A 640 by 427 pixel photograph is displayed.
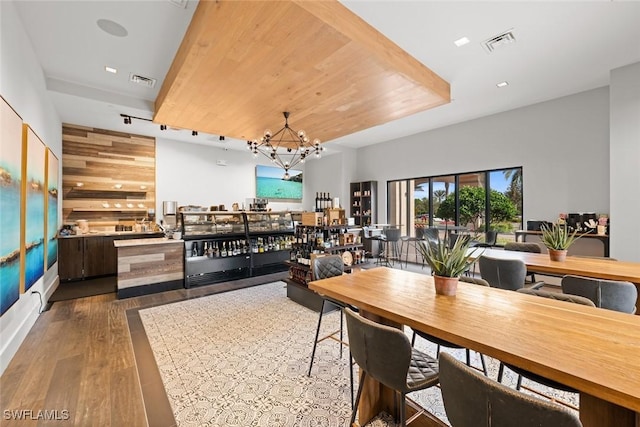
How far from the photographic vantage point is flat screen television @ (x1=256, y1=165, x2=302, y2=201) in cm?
874

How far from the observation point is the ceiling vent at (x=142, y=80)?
4105 millimetres

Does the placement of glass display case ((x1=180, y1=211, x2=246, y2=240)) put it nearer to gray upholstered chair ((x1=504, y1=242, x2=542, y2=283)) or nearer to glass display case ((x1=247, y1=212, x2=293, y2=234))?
glass display case ((x1=247, y1=212, x2=293, y2=234))

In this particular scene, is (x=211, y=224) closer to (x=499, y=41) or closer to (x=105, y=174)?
(x=105, y=174)

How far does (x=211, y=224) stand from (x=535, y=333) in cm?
518

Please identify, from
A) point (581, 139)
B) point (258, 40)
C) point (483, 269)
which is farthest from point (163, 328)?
point (581, 139)

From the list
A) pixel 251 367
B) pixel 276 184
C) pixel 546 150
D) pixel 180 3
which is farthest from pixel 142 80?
pixel 546 150

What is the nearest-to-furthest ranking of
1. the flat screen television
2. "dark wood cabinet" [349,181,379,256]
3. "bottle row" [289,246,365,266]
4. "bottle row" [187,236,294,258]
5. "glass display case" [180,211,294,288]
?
"bottle row" [289,246,365,266] → "glass display case" [180,211,294,288] → "bottle row" [187,236,294,258] → "dark wood cabinet" [349,181,379,256] → the flat screen television

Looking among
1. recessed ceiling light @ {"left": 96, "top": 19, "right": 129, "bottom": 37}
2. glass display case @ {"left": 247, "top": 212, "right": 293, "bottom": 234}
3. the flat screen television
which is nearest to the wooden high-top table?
recessed ceiling light @ {"left": 96, "top": 19, "right": 129, "bottom": 37}

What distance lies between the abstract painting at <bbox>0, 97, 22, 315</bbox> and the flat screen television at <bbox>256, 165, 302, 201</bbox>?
20.2 feet

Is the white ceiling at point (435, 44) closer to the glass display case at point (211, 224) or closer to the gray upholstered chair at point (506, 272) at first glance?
the glass display case at point (211, 224)

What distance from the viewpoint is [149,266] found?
4.55m

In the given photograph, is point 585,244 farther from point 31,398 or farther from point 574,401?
point 31,398

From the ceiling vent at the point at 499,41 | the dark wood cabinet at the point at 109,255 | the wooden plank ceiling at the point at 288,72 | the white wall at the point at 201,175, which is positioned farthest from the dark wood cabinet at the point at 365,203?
the dark wood cabinet at the point at 109,255

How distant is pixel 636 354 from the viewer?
1013 millimetres
